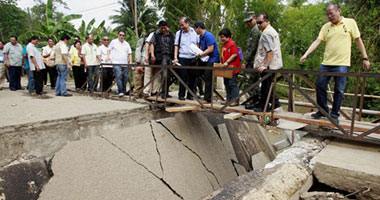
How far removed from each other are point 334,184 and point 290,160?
439 millimetres

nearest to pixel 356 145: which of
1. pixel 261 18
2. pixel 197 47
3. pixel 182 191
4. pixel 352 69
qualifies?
pixel 261 18

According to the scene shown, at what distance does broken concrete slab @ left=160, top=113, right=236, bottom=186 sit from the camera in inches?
199

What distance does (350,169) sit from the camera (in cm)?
240

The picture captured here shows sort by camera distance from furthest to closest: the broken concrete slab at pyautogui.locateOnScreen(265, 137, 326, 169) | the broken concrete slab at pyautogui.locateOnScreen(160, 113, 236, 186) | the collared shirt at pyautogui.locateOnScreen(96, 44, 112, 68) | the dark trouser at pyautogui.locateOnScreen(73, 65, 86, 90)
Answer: the dark trouser at pyautogui.locateOnScreen(73, 65, 86, 90)
the collared shirt at pyautogui.locateOnScreen(96, 44, 112, 68)
the broken concrete slab at pyautogui.locateOnScreen(160, 113, 236, 186)
the broken concrete slab at pyautogui.locateOnScreen(265, 137, 326, 169)

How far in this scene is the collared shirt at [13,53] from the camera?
655cm

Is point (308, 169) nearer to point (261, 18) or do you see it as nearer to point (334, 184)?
point (334, 184)

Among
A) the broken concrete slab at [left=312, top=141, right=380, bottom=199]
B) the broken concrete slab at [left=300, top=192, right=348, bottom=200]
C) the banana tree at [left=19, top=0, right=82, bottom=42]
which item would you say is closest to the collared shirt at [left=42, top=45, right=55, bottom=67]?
the banana tree at [left=19, top=0, right=82, bottom=42]

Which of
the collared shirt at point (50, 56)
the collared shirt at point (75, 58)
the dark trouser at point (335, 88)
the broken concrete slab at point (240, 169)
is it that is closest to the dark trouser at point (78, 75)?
the collared shirt at point (75, 58)

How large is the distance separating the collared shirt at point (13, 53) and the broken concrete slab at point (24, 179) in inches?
176

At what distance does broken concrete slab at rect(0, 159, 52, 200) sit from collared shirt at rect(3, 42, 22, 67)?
4.47m

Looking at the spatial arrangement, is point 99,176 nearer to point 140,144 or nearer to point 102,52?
point 140,144

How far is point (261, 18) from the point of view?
3.74 m

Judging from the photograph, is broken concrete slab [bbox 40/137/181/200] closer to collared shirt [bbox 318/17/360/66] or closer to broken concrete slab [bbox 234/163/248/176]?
broken concrete slab [bbox 234/163/248/176]

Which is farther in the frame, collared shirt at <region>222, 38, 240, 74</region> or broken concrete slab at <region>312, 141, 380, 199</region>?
collared shirt at <region>222, 38, 240, 74</region>
